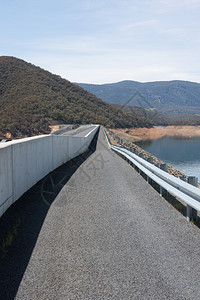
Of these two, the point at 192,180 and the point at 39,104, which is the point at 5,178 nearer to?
the point at 192,180

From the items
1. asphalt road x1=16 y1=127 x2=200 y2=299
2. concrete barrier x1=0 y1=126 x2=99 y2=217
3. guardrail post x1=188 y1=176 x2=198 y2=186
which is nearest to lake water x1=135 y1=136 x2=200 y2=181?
concrete barrier x1=0 y1=126 x2=99 y2=217

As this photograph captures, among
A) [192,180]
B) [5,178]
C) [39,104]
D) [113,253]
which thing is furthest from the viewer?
[39,104]

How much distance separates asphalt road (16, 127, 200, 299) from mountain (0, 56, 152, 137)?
2012 inches

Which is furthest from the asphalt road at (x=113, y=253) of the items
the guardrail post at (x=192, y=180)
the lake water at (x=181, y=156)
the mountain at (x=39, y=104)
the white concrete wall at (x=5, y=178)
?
the mountain at (x=39, y=104)

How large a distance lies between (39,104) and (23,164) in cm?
7412

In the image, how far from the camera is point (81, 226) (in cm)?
583

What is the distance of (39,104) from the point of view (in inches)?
3162

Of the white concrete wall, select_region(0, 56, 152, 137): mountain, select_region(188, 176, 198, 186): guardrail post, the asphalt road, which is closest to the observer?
the asphalt road

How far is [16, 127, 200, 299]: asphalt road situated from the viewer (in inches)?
143

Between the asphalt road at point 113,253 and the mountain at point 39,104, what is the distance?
5111 centimetres

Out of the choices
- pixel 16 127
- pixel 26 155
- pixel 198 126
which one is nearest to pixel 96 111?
pixel 198 126

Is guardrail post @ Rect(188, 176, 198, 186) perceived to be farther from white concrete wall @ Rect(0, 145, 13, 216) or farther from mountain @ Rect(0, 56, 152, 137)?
mountain @ Rect(0, 56, 152, 137)

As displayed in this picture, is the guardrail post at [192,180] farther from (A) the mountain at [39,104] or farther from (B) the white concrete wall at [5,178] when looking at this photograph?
(A) the mountain at [39,104]

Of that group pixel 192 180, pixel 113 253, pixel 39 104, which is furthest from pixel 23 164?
pixel 39 104
